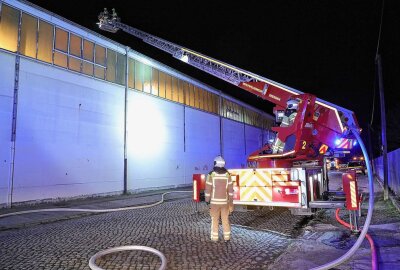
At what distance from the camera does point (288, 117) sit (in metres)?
8.70

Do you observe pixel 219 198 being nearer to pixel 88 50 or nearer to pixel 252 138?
pixel 88 50

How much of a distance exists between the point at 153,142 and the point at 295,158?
38.7ft

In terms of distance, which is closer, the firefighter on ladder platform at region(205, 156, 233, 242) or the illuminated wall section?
the firefighter on ladder platform at region(205, 156, 233, 242)

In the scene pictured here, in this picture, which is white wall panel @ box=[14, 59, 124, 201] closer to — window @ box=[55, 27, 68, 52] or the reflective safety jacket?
window @ box=[55, 27, 68, 52]

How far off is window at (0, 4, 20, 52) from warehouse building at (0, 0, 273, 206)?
1.5 inches

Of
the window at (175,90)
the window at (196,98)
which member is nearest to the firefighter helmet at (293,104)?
the window at (175,90)

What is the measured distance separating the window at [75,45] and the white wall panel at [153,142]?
366 centimetres

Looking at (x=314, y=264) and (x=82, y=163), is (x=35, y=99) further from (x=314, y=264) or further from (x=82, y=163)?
(x=314, y=264)

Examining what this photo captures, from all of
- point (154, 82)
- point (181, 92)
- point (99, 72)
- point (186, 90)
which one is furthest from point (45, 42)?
point (186, 90)

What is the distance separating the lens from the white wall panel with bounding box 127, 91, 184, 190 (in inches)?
700

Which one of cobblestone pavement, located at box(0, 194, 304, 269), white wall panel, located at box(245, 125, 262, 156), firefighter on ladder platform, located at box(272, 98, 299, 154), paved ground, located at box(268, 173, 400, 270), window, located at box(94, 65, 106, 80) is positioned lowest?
cobblestone pavement, located at box(0, 194, 304, 269)

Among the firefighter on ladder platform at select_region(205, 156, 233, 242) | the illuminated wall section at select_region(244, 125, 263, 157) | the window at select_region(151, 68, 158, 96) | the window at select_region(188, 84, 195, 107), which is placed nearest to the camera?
the firefighter on ladder platform at select_region(205, 156, 233, 242)

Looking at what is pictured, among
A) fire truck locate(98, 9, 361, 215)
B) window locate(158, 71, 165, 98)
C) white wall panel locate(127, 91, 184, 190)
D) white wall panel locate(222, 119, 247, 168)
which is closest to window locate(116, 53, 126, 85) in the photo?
white wall panel locate(127, 91, 184, 190)

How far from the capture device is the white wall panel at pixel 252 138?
1341 inches
